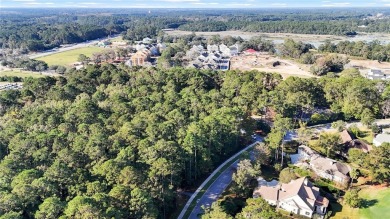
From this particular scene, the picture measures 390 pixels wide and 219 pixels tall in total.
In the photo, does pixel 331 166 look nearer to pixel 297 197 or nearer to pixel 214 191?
pixel 297 197

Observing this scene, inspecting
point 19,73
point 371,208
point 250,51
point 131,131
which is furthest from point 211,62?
point 371,208

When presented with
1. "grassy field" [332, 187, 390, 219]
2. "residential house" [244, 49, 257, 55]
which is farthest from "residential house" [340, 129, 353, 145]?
"residential house" [244, 49, 257, 55]

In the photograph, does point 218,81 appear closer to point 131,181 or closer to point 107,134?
point 107,134

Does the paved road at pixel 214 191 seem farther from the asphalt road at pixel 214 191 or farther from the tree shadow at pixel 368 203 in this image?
the tree shadow at pixel 368 203

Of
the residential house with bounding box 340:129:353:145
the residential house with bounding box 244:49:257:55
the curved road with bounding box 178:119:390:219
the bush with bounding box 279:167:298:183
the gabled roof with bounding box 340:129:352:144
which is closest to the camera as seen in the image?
the curved road with bounding box 178:119:390:219

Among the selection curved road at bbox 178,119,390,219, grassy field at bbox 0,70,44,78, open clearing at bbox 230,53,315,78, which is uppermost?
open clearing at bbox 230,53,315,78

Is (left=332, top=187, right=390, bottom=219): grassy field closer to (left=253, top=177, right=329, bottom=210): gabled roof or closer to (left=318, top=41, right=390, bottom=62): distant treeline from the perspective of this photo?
(left=253, top=177, right=329, bottom=210): gabled roof

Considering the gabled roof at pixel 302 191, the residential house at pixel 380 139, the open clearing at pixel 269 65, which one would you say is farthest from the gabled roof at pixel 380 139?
the open clearing at pixel 269 65
